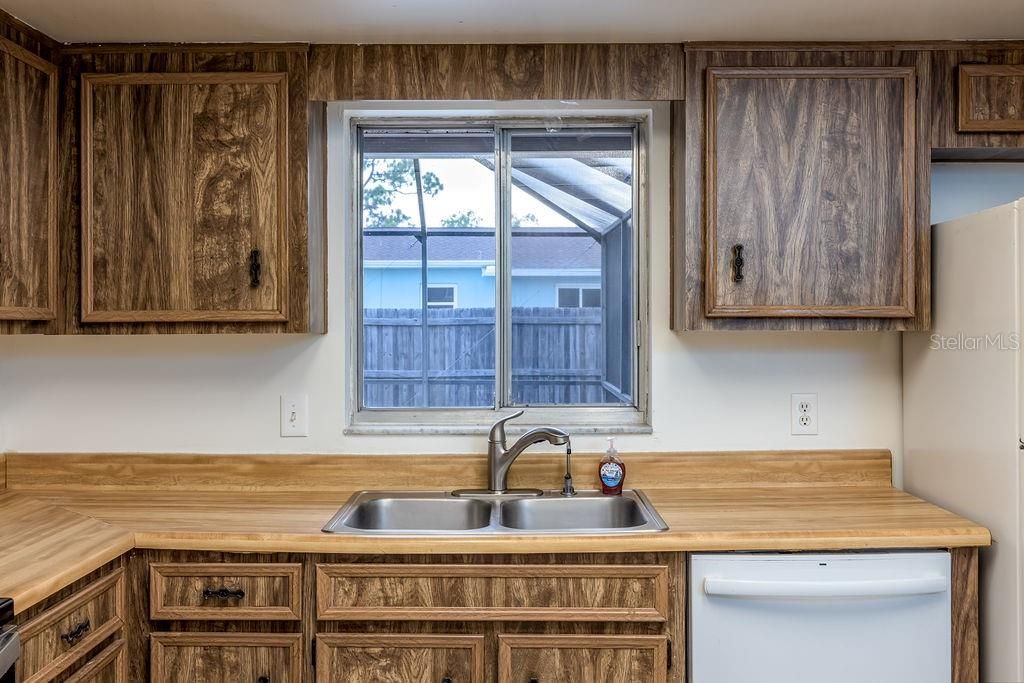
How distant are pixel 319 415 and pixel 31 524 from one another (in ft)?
2.48

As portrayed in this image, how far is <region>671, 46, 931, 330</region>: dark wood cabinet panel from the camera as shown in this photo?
→ 6.35 feet

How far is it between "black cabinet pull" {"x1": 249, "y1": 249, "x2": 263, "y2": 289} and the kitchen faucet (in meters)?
0.75

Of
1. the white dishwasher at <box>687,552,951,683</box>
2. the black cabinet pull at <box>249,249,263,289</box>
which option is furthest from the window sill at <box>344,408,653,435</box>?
the white dishwasher at <box>687,552,951,683</box>

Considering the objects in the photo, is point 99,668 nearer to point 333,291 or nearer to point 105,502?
point 105,502

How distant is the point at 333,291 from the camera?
221 cm

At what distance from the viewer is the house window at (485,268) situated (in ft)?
7.57

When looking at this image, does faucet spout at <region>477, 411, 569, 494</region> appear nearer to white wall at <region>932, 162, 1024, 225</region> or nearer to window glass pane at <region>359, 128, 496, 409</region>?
window glass pane at <region>359, 128, 496, 409</region>

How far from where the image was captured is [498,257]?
7.51 ft

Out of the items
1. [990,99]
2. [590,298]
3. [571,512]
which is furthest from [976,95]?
[571,512]

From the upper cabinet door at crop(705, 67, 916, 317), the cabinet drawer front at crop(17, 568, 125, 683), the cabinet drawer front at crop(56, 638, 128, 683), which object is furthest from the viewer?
the upper cabinet door at crop(705, 67, 916, 317)

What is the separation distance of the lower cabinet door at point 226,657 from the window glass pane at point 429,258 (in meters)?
0.80

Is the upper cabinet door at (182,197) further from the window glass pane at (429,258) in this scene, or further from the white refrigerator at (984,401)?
the white refrigerator at (984,401)

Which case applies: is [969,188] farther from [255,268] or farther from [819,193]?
[255,268]

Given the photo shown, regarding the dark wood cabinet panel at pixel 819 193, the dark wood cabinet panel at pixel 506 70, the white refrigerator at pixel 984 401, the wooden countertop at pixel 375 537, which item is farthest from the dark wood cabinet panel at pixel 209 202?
the white refrigerator at pixel 984 401
